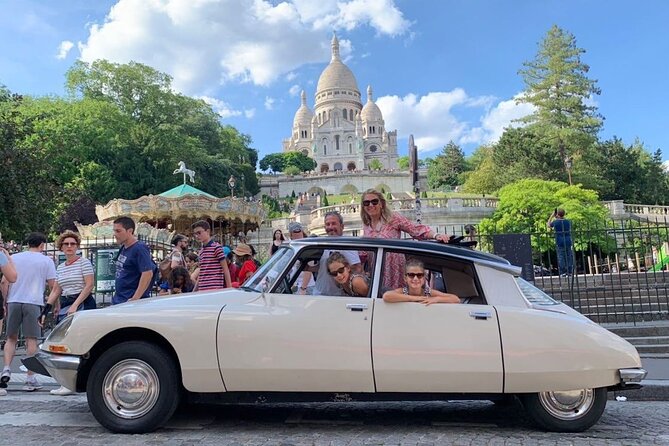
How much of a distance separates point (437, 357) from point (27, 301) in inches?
204

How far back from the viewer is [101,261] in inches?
514

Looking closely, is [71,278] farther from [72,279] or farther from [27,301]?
[27,301]

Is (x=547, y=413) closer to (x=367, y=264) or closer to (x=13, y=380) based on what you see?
(x=367, y=264)

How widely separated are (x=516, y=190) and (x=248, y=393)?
3748cm

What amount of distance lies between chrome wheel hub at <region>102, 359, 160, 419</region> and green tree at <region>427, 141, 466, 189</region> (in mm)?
100007

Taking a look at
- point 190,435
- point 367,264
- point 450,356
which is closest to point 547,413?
point 450,356

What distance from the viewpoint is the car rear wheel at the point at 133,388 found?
4.50m

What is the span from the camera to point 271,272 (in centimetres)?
486

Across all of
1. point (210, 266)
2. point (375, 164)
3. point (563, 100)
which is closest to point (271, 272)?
point (210, 266)

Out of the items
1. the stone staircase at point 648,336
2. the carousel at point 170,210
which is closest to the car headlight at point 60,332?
the stone staircase at point 648,336

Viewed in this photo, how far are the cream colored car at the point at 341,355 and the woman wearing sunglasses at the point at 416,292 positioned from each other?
72mm

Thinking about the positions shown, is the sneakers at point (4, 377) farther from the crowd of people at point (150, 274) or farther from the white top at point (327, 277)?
the white top at point (327, 277)

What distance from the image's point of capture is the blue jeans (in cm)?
1230

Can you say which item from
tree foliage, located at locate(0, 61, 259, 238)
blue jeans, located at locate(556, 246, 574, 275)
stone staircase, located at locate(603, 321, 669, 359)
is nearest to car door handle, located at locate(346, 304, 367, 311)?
stone staircase, located at locate(603, 321, 669, 359)
